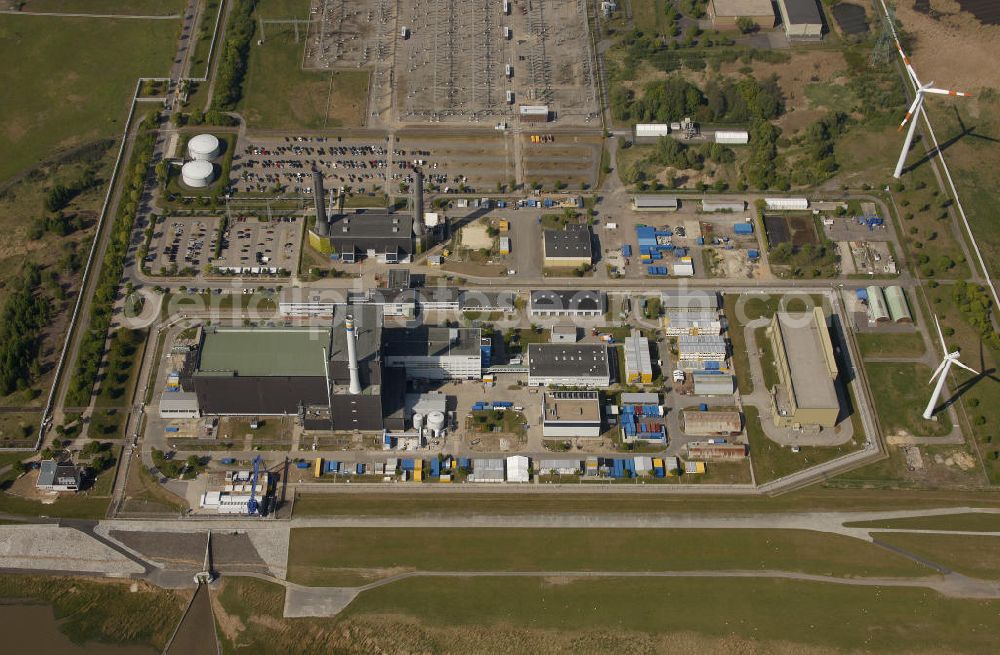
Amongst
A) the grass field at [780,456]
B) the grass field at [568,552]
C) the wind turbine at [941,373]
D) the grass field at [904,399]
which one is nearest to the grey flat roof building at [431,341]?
the grass field at [568,552]

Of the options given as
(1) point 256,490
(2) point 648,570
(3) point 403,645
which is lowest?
(3) point 403,645

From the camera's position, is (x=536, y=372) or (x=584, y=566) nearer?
(x=584, y=566)

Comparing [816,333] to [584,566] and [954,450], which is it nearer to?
[954,450]

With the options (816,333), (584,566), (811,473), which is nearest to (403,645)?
(584,566)

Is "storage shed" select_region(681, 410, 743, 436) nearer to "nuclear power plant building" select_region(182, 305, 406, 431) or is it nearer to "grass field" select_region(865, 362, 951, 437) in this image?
"grass field" select_region(865, 362, 951, 437)

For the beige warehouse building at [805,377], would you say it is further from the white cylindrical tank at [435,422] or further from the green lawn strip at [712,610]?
the white cylindrical tank at [435,422]

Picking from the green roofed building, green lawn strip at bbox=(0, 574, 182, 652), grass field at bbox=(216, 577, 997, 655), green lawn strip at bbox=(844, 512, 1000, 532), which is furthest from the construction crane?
green lawn strip at bbox=(844, 512, 1000, 532)
